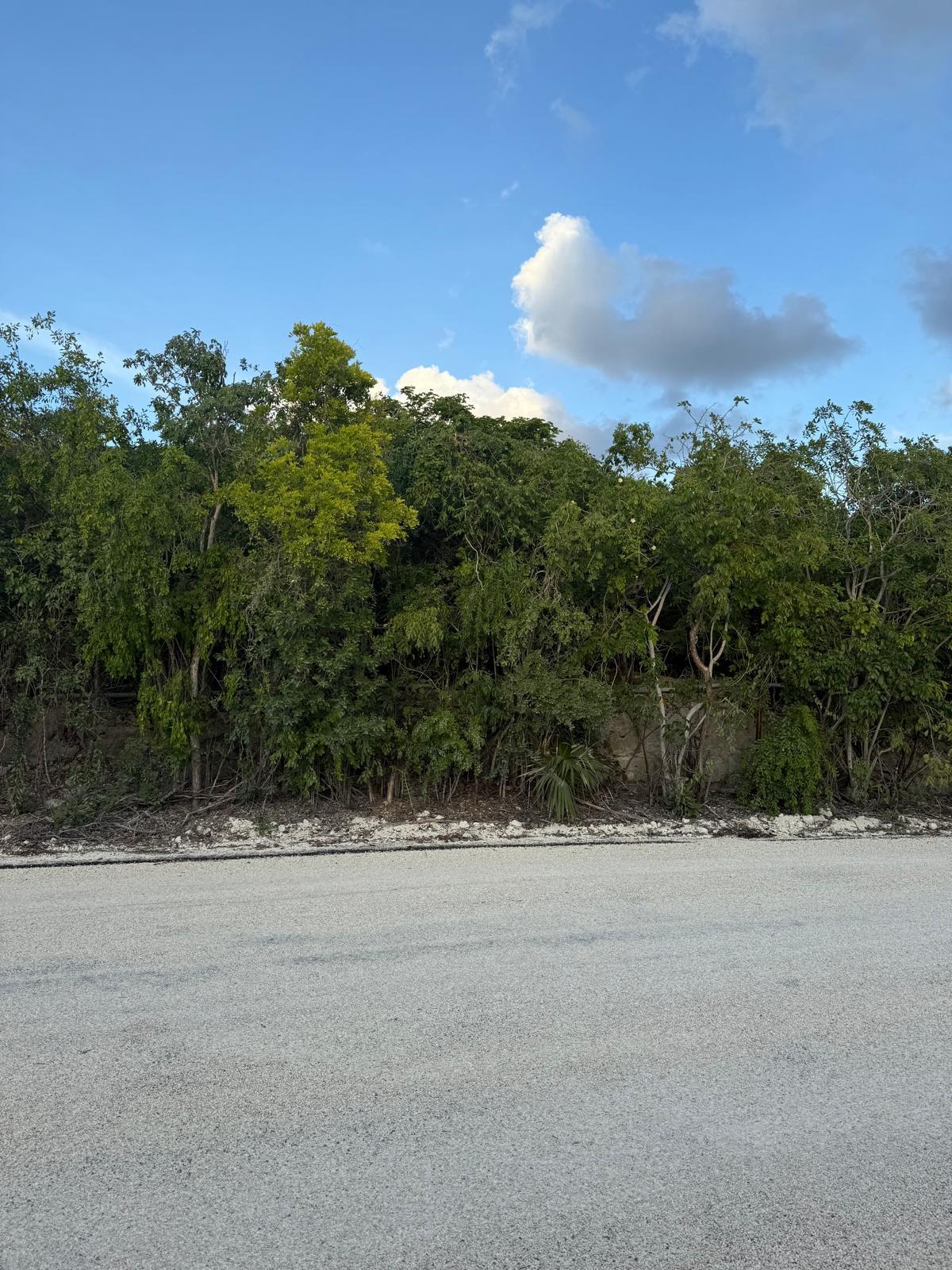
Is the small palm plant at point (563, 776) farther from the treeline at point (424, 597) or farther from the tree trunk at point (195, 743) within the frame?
the tree trunk at point (195, 743)

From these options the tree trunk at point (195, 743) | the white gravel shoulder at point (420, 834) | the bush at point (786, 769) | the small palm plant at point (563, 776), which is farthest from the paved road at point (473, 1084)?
the bush at point (786, 769)

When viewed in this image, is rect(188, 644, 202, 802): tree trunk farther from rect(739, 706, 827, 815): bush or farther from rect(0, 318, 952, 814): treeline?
rect(739, 706, 827, 815): bush

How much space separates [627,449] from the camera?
10.5 meters

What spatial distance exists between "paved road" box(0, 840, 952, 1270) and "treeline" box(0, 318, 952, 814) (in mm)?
3476

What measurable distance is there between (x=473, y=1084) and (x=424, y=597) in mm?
6611

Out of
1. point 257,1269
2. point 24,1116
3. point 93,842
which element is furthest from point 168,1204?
point 93,842

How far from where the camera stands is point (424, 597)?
31.2ft

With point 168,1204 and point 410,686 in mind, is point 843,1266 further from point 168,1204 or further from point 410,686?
point 410,686

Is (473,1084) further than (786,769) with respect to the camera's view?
No

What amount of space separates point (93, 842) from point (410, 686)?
3.65 metres

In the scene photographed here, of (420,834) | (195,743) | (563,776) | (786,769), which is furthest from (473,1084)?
(786,769)

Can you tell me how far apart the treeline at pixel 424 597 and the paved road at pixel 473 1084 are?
348cm

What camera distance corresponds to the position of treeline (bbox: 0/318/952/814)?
899 centimetres

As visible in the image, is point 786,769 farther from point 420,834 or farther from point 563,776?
point 420,834
